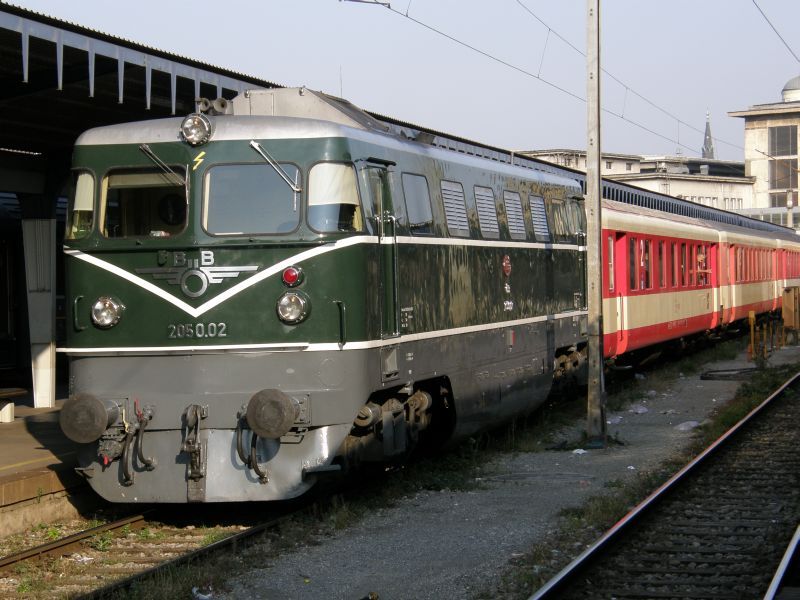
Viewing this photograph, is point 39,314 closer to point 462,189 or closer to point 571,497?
point 462,189

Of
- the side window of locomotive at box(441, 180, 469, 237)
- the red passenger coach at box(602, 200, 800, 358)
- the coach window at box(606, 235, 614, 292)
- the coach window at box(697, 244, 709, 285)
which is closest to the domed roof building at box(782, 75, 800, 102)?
the red passenger coach at box(602, 200, 800, 358)

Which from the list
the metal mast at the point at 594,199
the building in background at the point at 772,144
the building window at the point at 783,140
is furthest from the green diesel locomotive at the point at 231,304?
the building window at the point at 783,140

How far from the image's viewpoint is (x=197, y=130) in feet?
29.8

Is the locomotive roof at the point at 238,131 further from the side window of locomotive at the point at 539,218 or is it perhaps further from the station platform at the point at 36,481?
the side window of locomotive at the point at 539,218

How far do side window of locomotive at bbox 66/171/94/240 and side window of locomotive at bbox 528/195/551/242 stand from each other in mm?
5729

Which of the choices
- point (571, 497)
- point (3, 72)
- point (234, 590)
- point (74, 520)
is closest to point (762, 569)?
point (571, 497)

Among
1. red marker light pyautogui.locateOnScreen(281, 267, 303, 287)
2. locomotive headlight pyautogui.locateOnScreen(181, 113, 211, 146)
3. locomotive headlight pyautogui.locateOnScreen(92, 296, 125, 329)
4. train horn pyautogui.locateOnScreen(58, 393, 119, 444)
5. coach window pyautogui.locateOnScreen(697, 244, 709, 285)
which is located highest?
locomotive headlight pyautogui.locateOnScreen(181, 113, 211, 146)

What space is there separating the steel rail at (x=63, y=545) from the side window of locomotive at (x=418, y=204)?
3407mm

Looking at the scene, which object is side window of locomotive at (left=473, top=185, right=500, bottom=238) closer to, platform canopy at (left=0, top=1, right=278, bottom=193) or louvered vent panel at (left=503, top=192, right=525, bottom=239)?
louvered vent panel at (left=503, top=192, right=525, bottom=239)

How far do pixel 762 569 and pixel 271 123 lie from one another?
192 inches

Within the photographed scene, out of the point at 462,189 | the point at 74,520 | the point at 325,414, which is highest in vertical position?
the point at 462,189

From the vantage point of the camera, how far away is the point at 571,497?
10383 millimetres

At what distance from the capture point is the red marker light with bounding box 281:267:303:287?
8.89 m

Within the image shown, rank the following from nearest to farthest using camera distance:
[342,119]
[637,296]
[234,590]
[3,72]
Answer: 1. [234,590]
2. [342,119]
3. [3,72]
4. [637,296]
